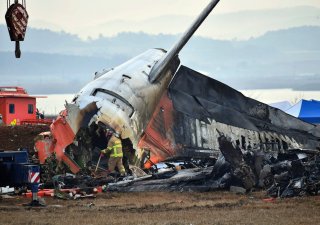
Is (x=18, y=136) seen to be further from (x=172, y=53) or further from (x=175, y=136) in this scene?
(x=175, y=136)

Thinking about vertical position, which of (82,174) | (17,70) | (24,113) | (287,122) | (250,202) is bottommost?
(250,202)

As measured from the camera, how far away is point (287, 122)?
38.1 metres

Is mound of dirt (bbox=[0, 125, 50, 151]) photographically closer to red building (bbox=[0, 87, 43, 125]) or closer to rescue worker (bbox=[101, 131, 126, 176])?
rescue worker (bbox=[101, 131, 126, 176])

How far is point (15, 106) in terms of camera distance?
58094mm

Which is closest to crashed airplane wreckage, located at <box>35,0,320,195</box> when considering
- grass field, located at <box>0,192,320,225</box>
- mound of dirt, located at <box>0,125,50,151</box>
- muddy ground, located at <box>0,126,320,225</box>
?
muddy ground, located at <box>0,126,320,225</box>

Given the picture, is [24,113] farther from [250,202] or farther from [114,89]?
[250,202]

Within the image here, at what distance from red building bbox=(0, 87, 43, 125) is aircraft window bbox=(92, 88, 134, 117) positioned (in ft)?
83.4

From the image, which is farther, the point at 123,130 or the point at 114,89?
the point at 114,89

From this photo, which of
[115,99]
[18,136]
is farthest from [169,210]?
[18,136]

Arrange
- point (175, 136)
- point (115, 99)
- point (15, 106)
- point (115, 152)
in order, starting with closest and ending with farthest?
point (115, 152)
point (115, 99)
point (175, 136)
point (15, 106)

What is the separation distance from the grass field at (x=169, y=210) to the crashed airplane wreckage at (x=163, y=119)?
5.18 metres

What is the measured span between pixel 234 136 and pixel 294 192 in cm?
1253

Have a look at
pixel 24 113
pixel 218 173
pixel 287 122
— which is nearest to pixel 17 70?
pixel 24 113

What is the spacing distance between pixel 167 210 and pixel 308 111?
30615 mm
